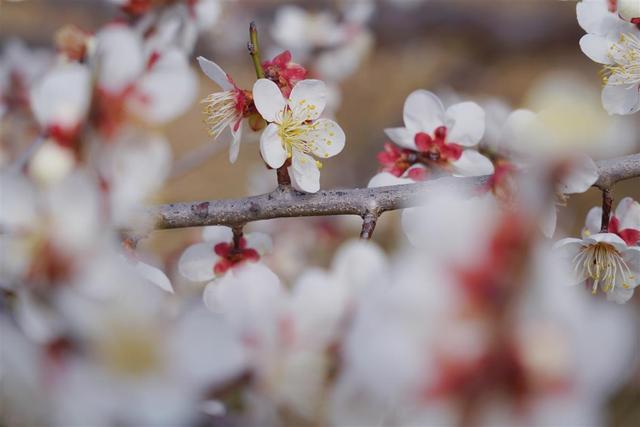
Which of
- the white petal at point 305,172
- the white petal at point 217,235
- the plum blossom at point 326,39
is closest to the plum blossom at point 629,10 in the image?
the white petal at point 305,172

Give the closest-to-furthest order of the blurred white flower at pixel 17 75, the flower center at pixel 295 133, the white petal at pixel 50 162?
the white petal at pixel 50 162 → the flower center at pixel 295 133 → the blurred white flower at pixel 17 75

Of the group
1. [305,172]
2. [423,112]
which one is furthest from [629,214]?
[305,172]

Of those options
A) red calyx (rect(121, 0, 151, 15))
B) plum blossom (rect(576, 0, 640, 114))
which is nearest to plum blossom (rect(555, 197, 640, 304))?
plum blossom (rect(576, 0, 640, 114))

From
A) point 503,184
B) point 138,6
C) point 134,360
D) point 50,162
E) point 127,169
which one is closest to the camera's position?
point 134,360

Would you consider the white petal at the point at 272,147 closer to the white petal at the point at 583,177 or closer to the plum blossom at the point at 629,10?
the white petal at the point at 583,177

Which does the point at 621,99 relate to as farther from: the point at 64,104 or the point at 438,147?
the point at 64,104

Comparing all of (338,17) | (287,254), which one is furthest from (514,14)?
(287,254)
